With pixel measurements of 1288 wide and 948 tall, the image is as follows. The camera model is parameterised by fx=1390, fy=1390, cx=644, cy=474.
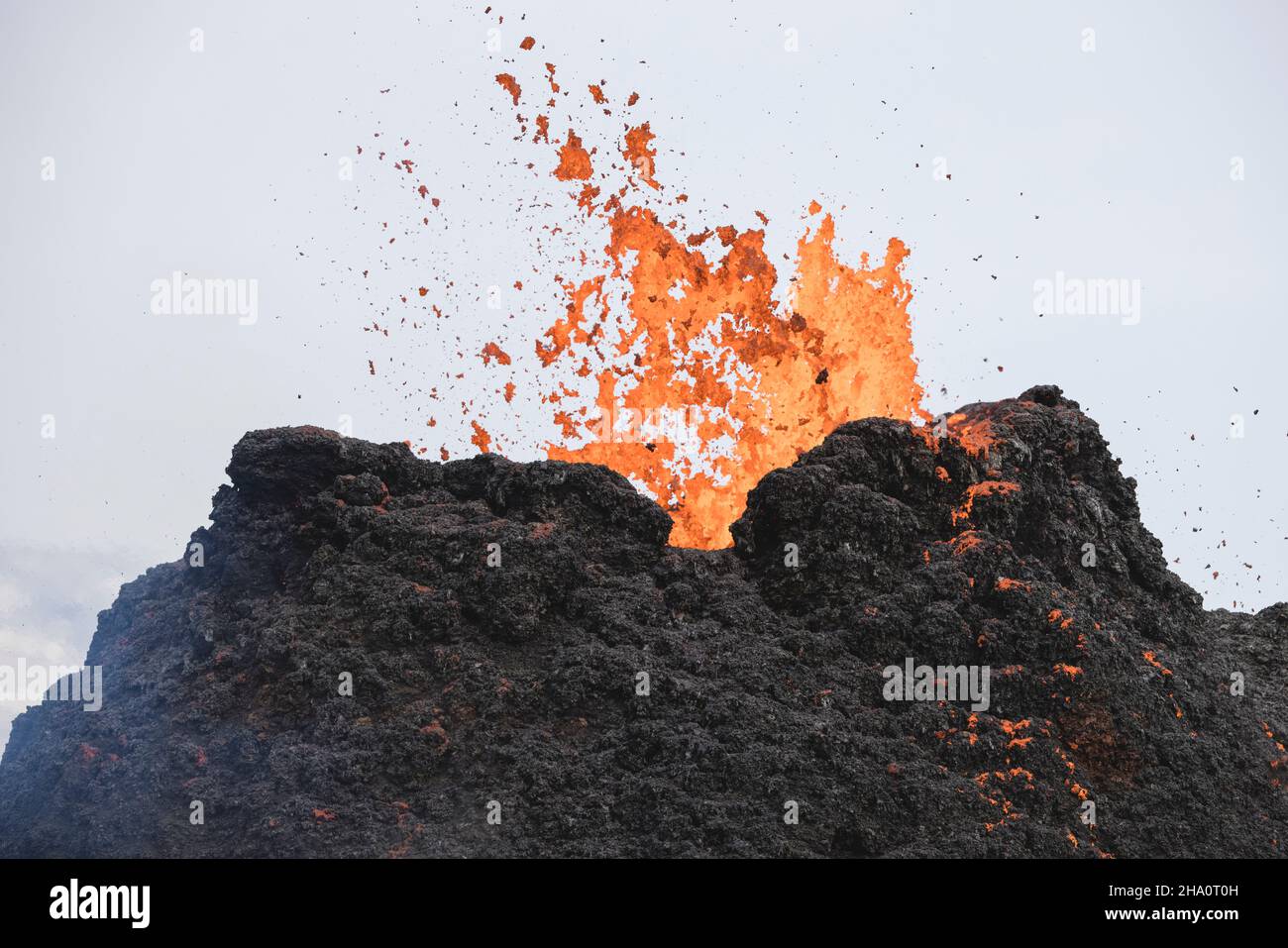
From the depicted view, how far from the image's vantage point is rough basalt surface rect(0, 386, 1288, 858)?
13984 mm

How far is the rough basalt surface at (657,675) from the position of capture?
13984 millimetres

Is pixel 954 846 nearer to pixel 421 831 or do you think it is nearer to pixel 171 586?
pixel 421 831

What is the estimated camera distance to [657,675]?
15312 millimetres

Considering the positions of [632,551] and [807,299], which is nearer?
[632,551]

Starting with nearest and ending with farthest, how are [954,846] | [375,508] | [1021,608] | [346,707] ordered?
1. [954,846]
2. [346,707]
3. [1021,608]
4. [375,508]

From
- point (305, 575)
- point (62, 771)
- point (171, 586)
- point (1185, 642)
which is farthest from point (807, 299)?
point (62, 771)

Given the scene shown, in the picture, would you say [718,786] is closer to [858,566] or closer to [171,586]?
[858,566]

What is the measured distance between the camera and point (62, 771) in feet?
50.4

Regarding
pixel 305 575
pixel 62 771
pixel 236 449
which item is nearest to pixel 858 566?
pixel 305 575

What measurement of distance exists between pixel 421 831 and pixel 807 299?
10273 mm

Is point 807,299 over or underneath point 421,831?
over

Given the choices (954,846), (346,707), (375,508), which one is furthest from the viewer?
(375,508)

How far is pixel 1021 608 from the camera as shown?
16.2 meters

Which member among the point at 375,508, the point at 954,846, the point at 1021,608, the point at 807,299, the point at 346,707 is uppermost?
the point at 807,299
